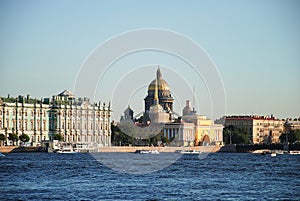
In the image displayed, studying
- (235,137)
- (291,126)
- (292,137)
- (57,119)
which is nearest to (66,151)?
(57,119)

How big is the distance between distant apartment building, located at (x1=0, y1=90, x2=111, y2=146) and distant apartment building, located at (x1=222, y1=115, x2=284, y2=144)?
1431 inches

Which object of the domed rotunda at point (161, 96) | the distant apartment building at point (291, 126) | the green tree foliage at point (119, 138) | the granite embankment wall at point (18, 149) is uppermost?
the domed rotunda at point (161, 96)

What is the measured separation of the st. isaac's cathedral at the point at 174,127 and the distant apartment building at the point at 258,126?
9383mm

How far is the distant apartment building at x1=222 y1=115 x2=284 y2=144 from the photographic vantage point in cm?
13425

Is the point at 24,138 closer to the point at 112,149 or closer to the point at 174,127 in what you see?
the point at 112,149

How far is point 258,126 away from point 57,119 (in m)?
51.3

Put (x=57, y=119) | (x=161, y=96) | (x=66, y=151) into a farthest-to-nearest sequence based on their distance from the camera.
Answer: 1. (x=161, y=96)
2. (x=57, y=119)
3. (x=66, y=151)

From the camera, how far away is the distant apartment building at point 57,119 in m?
87.1

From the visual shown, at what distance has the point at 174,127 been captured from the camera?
11844 centimetres

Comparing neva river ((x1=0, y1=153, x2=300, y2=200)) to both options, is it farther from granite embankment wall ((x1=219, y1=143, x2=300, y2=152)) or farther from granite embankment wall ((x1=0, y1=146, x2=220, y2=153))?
granite embankment wall ((x1=219, y1=143, x2=300, y2=152))

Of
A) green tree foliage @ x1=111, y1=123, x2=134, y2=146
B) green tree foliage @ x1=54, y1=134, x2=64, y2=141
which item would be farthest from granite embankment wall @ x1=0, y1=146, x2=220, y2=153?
green tree foliage @ x1=111, y1=123, x2=134, y2=146

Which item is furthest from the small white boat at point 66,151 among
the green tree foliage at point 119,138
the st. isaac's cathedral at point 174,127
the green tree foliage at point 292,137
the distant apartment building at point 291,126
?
the distant apartment building at point 291,126

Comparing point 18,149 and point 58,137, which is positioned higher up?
point 58,137

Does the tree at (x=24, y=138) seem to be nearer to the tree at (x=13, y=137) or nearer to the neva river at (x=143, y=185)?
the tree at (x=13, y=137)
